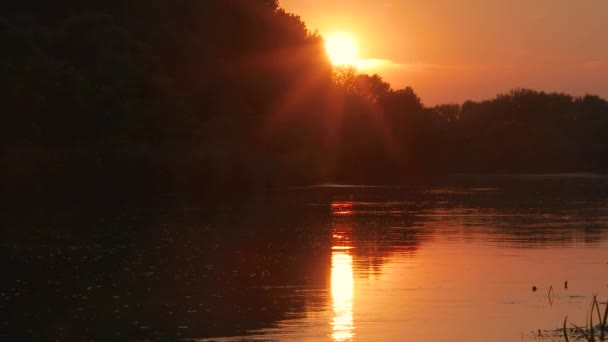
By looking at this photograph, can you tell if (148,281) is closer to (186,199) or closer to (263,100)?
(186,199)

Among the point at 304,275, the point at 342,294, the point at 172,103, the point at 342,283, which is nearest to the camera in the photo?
the point at 342,294

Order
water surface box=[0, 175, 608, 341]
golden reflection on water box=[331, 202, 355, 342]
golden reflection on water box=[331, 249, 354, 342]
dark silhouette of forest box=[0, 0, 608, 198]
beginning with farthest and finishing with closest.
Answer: dark silhouette of forest box=[0, 0, 608, 198]
water surface box=[0, 175, 608, 341]
golden reflection on water box=[331, 202, 355, 342]
golden reflection on water box=[331, 249, 354, 342]

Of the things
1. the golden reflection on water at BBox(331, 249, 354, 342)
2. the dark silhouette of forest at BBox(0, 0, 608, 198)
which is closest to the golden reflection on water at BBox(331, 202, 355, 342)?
the golden reflection on water at BBox(331, 249, 354, 342)

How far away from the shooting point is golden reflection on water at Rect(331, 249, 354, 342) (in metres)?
17.9

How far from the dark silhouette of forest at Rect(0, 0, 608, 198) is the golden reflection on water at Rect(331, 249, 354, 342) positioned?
32.9 m

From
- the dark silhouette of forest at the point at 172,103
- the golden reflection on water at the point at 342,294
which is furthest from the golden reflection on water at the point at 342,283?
the dark silhouette of forest at the point at 172,103

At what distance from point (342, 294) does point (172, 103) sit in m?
50.4

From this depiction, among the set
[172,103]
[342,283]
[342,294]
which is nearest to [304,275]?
[342,283]

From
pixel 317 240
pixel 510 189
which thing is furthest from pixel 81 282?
pixel 510 189

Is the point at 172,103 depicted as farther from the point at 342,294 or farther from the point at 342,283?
the point at 342,294

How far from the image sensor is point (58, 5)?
79312 millimetres

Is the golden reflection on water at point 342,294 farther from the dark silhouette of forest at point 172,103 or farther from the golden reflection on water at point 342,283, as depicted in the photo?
the dark silhouette of forest at point 172,103

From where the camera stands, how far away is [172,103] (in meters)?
71.1

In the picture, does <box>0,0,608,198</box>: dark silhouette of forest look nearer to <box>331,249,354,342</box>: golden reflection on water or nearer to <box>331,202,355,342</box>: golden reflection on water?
<box>331,202,355,342</box>: golden reflection on water
